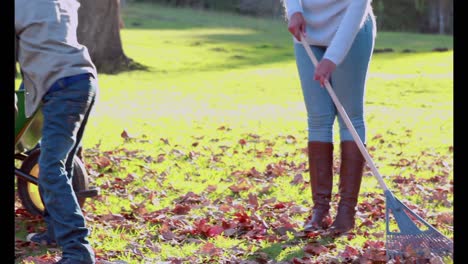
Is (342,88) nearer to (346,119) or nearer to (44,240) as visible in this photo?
(346,119)

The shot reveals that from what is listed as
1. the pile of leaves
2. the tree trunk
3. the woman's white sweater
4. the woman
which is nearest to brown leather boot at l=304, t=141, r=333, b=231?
the woman

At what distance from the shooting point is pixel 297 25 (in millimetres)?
5402

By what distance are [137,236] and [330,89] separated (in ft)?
4.82

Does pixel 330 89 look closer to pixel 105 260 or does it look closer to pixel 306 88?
pixel 306 88

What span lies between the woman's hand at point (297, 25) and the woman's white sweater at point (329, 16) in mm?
38

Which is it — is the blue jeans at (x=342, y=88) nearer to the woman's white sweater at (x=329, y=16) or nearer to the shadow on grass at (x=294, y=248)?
the woman's white sweater at (x=329, y=16)

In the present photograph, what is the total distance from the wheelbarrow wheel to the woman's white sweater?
153 cm

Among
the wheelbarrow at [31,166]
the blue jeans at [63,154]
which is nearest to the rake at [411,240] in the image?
the blue jeans at [63,154]

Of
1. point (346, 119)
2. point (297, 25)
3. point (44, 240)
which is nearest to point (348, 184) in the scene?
point (346, 119)

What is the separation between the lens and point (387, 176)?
8375 mm

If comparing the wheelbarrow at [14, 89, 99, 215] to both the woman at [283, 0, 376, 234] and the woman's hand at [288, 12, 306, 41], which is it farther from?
the woman's hand at [288, 12, 306, 41]

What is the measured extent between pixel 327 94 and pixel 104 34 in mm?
11230

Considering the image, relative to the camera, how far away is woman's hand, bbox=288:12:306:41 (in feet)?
17.7
